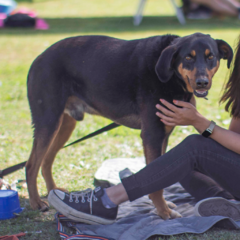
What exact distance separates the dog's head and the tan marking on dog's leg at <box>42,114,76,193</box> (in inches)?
48.0

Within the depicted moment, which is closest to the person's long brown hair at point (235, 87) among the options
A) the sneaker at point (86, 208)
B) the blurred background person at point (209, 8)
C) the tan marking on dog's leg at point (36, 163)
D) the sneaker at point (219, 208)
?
the sneaker at point (219, 208)

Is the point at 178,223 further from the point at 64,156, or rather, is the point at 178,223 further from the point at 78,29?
the point at 78,29

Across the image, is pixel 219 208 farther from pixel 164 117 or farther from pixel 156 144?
pixel 164 117

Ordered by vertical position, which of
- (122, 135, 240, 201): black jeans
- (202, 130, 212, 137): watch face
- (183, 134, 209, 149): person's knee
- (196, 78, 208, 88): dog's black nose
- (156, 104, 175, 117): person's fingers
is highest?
(196, 78, 208, 88): dog's black nose

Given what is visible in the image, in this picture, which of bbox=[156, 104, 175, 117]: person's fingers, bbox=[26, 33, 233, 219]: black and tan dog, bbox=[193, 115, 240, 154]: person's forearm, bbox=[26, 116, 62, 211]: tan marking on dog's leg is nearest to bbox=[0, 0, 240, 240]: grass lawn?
bbox=[26, 116, 62, 211]: tan marking on dog's leg

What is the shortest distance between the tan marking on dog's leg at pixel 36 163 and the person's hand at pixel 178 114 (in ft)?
3.08

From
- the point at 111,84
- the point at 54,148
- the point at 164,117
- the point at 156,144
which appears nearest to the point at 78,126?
the point at 54,148

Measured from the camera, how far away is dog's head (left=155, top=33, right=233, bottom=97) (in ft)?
7.91

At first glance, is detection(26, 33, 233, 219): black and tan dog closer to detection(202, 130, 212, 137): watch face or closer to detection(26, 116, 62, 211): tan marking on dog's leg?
detection(26, 116, 62, 211): tan marking on dog's leg

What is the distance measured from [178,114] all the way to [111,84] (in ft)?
2.18

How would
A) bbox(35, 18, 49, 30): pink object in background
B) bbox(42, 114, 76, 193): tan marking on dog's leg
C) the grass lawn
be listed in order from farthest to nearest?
bbox(35, 18, 49, 30): pink object in background, bbox(42, 114, 76, 193): tan marking on dog's leg, the grass lawn

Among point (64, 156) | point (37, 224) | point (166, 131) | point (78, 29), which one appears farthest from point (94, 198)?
point (78, 29)

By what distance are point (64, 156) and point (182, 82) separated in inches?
81.5

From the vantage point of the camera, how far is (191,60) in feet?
8.07
